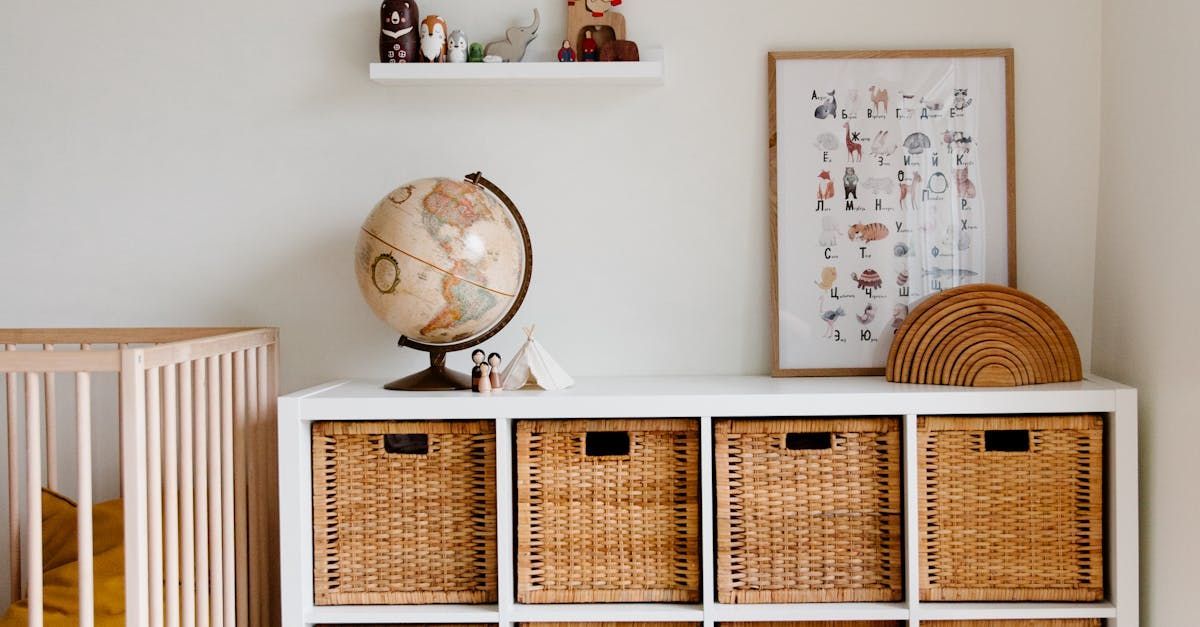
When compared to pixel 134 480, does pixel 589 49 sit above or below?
above

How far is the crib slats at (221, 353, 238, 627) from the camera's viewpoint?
171 cm

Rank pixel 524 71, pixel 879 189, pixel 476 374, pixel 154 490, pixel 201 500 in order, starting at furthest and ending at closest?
1. pixel 879 189
2. pixel 524 71
3. pixel 476 374
4. pixel 201 500
5. pixel 154 490

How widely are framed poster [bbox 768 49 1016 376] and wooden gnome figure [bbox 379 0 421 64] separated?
2.52 feet

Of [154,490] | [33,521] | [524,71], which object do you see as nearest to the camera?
[33,521]

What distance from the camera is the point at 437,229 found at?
5.60 feet

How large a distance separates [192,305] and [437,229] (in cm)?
72

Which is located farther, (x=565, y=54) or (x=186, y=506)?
(x=565, y=54)

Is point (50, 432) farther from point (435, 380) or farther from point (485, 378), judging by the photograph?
point (485, 378)

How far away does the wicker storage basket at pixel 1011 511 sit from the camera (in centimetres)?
172

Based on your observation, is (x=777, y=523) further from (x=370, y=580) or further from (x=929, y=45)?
(x=929, y=45)

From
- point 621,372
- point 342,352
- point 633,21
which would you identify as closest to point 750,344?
point 621,372

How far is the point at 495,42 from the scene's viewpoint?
200cm

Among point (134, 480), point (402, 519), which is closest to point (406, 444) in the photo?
point (402, 519)

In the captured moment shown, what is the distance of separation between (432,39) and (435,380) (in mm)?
699
